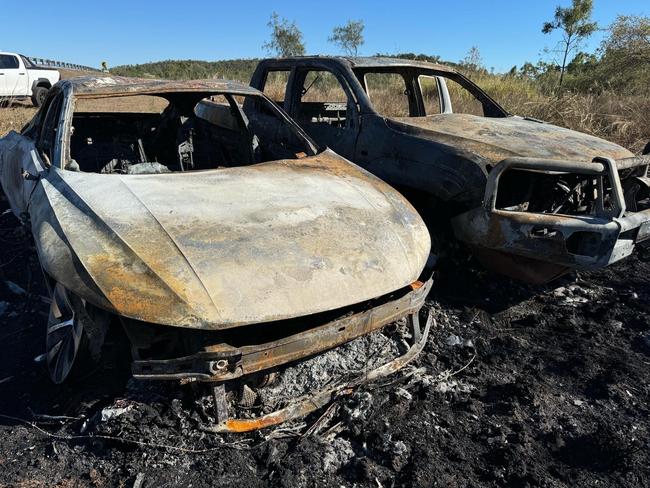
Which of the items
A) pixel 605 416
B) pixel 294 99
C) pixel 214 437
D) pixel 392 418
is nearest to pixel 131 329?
pixel 214 437

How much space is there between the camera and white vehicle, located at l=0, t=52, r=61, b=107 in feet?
45.1

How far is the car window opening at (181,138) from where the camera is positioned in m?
4.30

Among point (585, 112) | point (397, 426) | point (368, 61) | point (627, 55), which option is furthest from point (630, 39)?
point (397, 426)

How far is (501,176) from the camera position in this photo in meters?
3.64

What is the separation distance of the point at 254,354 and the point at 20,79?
50.4 ft

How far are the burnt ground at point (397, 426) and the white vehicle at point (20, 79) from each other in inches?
508

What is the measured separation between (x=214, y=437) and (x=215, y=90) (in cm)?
259

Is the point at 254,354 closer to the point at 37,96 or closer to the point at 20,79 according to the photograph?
the point at 37,96

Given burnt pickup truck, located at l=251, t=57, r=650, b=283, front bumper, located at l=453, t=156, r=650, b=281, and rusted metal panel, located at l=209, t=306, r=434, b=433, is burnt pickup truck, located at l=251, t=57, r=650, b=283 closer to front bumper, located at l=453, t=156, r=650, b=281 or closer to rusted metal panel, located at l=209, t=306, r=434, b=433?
front bumper, located at l=453, t=156, r=650, b=281

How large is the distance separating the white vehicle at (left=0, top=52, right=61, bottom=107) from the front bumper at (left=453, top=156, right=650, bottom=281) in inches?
556

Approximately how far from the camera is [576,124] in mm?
9312

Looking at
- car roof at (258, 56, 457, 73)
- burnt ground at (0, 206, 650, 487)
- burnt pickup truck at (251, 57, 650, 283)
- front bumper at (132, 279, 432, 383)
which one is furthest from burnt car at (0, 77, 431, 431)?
car roof at (258, 56, 457, 73)

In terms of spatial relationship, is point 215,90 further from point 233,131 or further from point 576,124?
point 576,124

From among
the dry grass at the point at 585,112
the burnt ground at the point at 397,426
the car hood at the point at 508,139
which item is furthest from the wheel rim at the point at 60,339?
the dry grass at the point at 585,112
